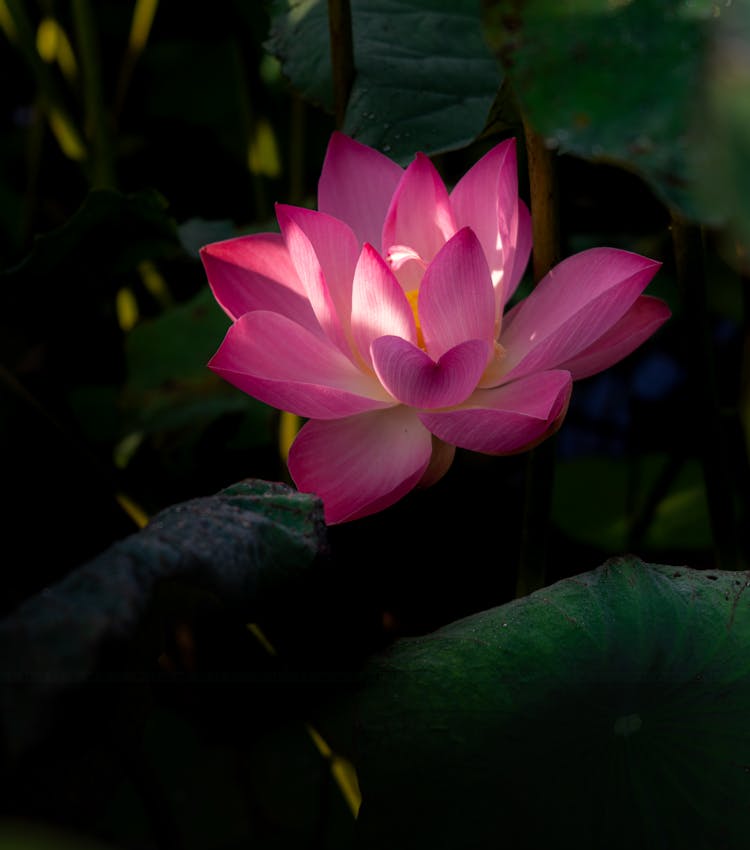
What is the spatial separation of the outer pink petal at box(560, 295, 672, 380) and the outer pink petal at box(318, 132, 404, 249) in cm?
15

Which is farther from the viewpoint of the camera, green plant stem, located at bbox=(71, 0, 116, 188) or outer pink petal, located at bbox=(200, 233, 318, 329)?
green plant stem, located at bbox=(71, 0, 116, 188)

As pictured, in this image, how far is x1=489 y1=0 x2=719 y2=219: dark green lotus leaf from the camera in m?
0.30

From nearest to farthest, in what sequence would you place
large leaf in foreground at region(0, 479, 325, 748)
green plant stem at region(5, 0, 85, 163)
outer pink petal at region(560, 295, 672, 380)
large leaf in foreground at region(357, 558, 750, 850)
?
large leaf in foreground at region(0, 479, 325, 748) < large leaf in foreground at region(357, 558, 750, 850) < outer pink petal at region(560, 295, 672, 380) < green plant stem at region(5, 0, 85, 163)

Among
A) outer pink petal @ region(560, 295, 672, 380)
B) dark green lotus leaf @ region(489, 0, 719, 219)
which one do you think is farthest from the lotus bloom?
dark green lotus leaf @ region(489, 0, 719, 219)

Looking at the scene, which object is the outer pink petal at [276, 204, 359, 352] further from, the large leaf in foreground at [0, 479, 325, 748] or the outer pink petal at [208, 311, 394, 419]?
the large leaf in foreground at [0, 479, 325, 748]

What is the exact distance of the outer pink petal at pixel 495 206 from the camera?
50cm

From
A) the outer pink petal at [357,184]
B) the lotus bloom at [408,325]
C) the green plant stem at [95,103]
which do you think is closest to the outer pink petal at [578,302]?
the lotus bloom at [408,325]

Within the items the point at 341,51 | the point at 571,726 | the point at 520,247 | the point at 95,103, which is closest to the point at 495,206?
the point at 520,247

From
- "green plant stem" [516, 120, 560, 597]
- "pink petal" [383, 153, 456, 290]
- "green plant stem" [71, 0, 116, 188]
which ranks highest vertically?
"green plant stem" [71, 0, 116, 188]

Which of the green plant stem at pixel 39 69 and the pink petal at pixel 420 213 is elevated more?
the green plant stem at pixel 39 69

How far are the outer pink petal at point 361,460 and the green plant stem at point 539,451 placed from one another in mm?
62

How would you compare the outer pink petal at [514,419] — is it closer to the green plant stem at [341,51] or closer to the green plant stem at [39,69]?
the green plant stem at [341,51]

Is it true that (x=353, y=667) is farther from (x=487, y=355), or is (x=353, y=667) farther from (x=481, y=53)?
(x=481, y=53)

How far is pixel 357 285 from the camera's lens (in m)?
0.48
